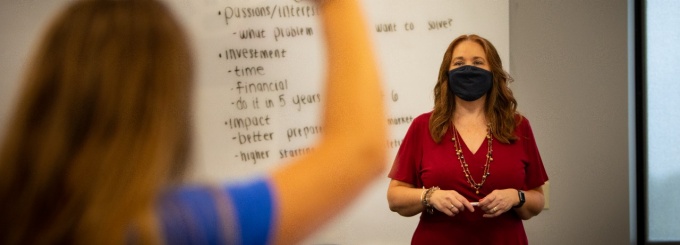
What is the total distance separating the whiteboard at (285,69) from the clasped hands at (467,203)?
68 cm

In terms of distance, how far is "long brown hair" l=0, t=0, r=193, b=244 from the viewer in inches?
24.1

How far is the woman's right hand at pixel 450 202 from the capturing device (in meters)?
1.68

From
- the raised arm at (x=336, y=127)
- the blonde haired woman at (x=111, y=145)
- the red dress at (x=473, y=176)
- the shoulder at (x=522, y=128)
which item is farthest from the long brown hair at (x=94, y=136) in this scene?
the shoulder at (x=522, y=128)

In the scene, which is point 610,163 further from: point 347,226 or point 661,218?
point 347,226

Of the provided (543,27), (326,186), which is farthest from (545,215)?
(326,186)

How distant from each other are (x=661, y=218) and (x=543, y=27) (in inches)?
34.9

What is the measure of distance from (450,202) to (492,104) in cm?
34

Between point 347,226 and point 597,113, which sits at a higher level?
point 597,113

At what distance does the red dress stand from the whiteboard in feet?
1.73

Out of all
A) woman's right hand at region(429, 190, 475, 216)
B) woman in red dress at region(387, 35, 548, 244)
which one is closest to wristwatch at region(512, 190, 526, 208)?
woman in red dress at region(387, 35, 548, 244)

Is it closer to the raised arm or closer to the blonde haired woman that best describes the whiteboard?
the raised arm

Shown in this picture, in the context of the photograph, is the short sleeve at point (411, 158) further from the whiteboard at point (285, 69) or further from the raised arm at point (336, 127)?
the raised arm at point (336, 127)

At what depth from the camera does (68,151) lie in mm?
620

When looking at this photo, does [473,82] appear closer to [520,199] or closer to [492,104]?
[492,104]
